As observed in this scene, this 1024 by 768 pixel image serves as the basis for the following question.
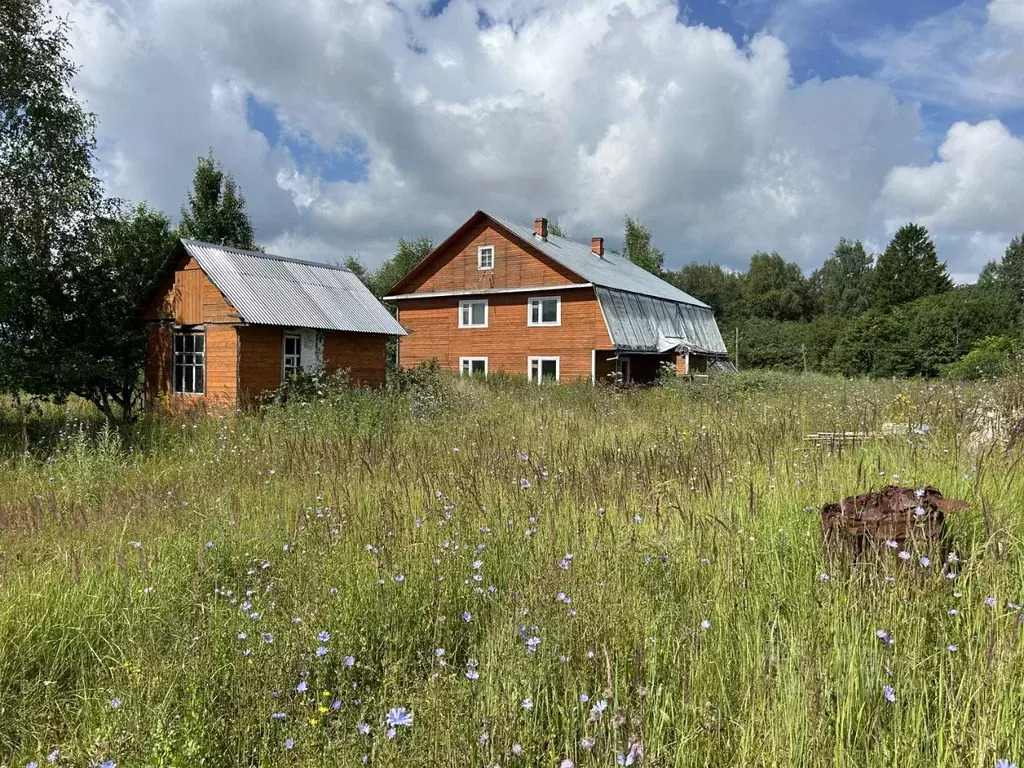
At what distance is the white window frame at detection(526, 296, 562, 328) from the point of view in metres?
29.7

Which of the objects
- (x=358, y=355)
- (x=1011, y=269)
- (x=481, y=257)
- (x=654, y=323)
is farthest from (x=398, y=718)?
(x=1011, y=269)

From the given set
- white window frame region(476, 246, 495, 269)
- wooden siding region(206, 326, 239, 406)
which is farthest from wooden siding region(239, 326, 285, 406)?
white window frame region(476, 246, 495, 269)

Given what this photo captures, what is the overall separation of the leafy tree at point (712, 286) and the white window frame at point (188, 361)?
59.8m

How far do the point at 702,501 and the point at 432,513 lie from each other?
6.21ft

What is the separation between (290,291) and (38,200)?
6.68 m

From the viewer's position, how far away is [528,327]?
30.8 meters

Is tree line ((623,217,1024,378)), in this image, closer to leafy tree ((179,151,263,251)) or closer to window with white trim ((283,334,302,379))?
window with white trim ((283,334,302,379))

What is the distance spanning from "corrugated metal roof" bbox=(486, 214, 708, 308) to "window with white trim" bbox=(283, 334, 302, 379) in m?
13.9

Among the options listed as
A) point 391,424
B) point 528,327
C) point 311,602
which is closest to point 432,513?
point 311,602

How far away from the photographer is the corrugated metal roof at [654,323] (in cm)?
2866

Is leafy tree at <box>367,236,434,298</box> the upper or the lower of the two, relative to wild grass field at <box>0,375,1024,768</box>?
upper

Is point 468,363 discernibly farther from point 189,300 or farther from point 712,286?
point 712,286

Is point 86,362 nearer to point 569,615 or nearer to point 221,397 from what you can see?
point 221,397

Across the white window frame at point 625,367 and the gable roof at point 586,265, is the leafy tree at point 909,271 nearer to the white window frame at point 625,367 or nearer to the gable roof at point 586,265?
the gable roof at point 586,265
